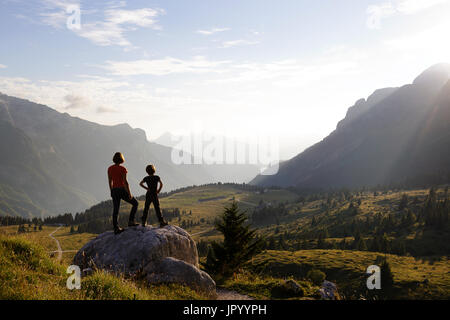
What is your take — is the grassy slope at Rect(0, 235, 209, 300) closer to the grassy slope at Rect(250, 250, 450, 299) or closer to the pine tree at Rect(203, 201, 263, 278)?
the pine tree at Rect(203, 201, 263, 278)

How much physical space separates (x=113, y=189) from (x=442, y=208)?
156 m

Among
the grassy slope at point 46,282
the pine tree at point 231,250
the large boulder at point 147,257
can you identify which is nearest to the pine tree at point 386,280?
the pine tree at point 231,250

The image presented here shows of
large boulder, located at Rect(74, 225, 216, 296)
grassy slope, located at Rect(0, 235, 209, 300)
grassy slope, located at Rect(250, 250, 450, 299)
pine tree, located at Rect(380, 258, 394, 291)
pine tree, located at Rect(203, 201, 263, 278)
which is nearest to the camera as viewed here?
grassy slope, located at Rect(0, 235, 209, 300)

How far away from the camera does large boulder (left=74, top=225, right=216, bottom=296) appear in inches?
567

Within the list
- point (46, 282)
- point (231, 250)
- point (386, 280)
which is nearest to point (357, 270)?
point (386, 280)

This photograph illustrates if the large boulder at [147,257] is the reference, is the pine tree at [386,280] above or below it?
below

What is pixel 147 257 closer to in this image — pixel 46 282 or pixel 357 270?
pixel 46 282

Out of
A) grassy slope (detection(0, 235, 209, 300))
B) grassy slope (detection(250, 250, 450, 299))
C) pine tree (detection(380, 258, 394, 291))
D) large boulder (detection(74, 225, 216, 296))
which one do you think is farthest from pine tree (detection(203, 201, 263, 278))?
pine tree (detection(380, 258, 394, 291))

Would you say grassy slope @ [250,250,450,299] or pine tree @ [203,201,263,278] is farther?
grassy slope @ [250,250,450,299]

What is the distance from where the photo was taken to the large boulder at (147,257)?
14.4m

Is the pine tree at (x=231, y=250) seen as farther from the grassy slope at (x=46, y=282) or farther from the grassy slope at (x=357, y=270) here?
the grassy slope at (x=357, y=270)

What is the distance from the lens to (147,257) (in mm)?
15062
